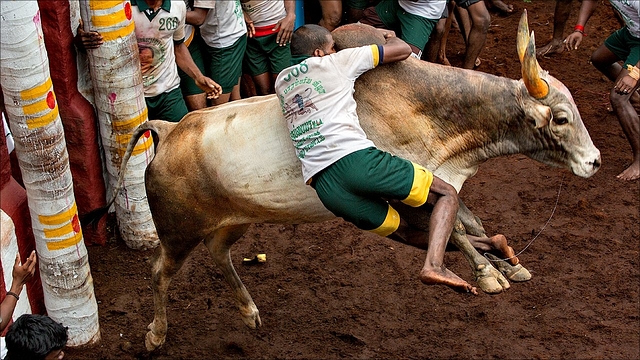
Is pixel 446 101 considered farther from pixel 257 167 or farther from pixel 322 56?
pixel 257 167

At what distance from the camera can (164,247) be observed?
5.80 m

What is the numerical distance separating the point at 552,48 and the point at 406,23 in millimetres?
2544

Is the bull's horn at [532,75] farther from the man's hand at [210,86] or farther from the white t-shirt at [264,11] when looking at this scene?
the white t-shirt at [264,11]

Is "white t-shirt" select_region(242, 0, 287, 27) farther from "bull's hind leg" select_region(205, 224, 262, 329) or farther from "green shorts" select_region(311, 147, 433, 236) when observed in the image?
"green shorts" select_region(311, 147, 433, 236)

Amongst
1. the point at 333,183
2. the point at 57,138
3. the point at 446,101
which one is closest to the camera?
the point at 333,183

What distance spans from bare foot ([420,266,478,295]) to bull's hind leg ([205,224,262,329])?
5.76 ft

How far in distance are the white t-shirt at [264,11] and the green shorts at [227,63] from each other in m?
0.29

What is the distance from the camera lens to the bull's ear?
500 centimetres

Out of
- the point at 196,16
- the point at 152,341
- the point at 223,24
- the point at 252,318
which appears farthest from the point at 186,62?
the point at 152,341

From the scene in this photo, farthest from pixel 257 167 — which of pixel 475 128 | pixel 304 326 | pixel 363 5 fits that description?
pixel 363 5

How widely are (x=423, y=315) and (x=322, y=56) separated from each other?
2.26 metres

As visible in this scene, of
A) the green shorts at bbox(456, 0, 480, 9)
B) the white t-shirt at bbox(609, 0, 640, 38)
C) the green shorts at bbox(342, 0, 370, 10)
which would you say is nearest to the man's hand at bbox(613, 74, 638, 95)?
the white t-shirt at bbox(609, 0, 640, 38)

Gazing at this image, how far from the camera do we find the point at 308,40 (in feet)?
17.3

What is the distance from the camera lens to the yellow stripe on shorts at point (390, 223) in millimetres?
4871
